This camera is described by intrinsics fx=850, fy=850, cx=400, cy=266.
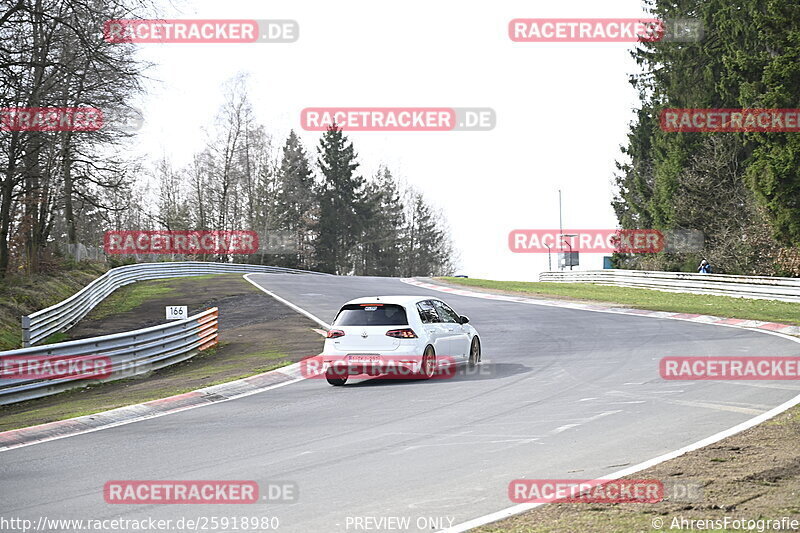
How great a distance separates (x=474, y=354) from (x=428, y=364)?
7.02ft

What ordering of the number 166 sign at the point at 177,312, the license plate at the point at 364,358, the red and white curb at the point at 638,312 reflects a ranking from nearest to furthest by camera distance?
the license plate at the point at 364,358 < the number 166 sign at the point at 177,312 < the red and white curb at the point at 638,312

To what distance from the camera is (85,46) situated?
A: 18594mm

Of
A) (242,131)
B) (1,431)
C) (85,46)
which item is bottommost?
(1,431)

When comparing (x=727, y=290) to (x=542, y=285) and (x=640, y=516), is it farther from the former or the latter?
(x=640, y=516)

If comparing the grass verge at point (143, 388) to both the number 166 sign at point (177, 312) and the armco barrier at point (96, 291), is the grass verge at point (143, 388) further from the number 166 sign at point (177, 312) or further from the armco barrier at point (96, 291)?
the armco barrier at point (96, 291)

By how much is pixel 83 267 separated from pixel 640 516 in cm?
4002

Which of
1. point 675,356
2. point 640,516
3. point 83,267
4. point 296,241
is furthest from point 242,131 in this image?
point 640,516

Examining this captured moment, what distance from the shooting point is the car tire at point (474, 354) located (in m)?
16.9

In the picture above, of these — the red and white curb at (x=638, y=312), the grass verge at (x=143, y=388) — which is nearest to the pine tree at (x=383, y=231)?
the red and white curb at (x=638, y=312)

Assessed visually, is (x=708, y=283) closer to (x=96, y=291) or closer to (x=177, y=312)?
(x=177, y=312)

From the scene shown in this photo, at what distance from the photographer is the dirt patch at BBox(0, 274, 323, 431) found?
14.2m

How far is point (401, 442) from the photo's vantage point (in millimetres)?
9398

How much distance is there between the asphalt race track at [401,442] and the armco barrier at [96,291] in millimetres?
9500

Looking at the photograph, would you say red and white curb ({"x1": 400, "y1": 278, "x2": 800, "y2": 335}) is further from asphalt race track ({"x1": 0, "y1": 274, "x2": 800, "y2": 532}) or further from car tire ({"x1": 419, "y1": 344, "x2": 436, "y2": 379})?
car tire ({"x1": 419, "y1": 344, "x2": 436, "y2": 379})
